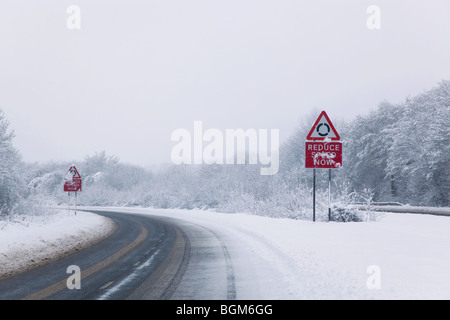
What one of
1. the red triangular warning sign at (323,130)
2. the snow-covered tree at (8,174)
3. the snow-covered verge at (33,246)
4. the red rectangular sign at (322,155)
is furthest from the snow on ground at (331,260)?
the snow-covered tree at (8,174)

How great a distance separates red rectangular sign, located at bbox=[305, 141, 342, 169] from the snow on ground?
2402mm

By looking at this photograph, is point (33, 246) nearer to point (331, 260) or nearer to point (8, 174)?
point (331, 260)

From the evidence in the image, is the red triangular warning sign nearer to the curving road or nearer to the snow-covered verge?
the curving road

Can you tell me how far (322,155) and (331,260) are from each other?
7627 mm

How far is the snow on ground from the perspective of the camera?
244 inches

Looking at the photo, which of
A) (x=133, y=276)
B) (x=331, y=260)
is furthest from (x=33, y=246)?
(x=331, y=260)

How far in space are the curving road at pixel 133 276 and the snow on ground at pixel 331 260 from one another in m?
0.49

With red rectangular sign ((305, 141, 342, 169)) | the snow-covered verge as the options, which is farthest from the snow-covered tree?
red rectangular sign ((305, 141, 342, 169))

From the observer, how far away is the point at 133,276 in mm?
8055

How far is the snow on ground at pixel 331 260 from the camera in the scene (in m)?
6.20
